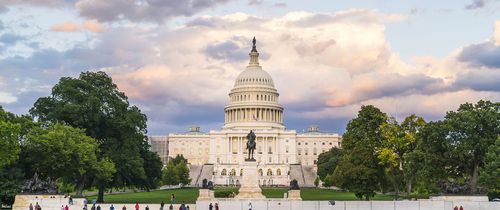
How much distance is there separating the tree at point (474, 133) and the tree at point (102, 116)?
89.2 ft

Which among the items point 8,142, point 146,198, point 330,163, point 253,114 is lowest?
point 146,198

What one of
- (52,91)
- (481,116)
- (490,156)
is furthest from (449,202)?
(52,91)

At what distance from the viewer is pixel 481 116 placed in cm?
5319

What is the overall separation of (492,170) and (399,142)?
Answer: 14.3 metres

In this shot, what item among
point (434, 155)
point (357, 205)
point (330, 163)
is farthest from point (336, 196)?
point (330, 163)

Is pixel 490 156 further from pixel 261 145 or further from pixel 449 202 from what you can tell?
pixel 261 145

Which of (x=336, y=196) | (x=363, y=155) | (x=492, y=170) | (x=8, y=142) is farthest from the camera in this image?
(x=336, y=196)

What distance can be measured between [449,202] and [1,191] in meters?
31.1

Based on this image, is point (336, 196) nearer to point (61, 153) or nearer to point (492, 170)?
point (492, 170)

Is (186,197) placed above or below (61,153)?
below

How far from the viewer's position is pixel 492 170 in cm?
4912

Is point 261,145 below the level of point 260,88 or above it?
below

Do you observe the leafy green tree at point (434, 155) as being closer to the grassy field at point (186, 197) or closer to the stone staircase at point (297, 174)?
the grassy field at point (186, 197)

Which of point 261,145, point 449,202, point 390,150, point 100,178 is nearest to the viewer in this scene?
point 449,202
